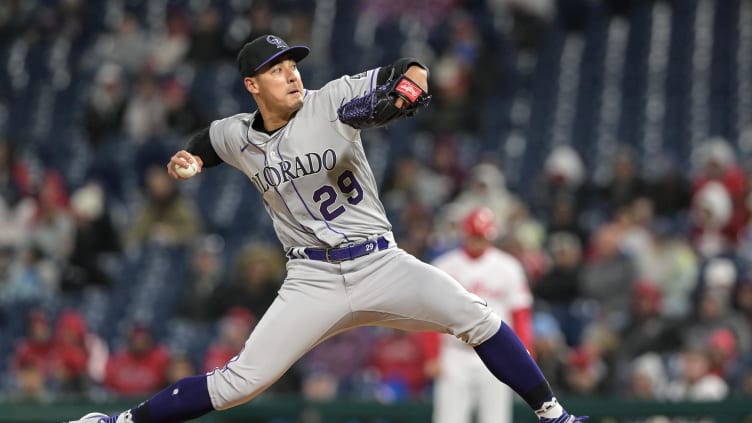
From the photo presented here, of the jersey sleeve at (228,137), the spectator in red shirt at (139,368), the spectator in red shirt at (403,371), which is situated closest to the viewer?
the jersey sleeve at (228,137)

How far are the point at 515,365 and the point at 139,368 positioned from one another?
5474mm

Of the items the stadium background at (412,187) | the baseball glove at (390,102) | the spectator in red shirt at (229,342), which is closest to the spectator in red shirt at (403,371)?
the stadium background at (412,187)

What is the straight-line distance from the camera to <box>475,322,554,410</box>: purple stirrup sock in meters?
5.06

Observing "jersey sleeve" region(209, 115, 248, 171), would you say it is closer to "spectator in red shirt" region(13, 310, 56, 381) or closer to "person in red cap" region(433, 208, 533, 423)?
"person in red cap" region(433, 208, 533, 423)

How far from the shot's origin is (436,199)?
11.8m

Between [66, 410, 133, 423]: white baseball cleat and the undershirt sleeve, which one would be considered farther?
the undershirt sleeve

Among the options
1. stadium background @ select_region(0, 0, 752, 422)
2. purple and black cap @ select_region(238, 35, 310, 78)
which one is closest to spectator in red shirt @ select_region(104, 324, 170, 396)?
stadium background @ select_region(0, 0, 752, 422)

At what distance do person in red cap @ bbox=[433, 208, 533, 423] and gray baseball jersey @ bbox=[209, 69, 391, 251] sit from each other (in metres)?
2.77

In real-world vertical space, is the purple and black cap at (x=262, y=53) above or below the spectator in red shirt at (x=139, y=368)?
above

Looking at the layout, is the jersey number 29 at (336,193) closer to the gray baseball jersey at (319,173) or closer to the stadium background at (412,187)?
the gray baseball jersey at (319,173)

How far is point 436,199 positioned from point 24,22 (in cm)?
636

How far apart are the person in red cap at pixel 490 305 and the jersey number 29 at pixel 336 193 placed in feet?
9.21

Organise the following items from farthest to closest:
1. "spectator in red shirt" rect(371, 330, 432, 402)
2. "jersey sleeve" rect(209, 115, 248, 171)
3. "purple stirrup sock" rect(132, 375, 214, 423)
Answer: "spectator in red shirt" rect(371, 330, 432, 402) < "jersey sleeve" rect(209, 115, 248, 171) < "purple stirrup sock" rect(132, 375, 214, 423)

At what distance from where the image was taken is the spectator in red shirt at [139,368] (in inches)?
390
